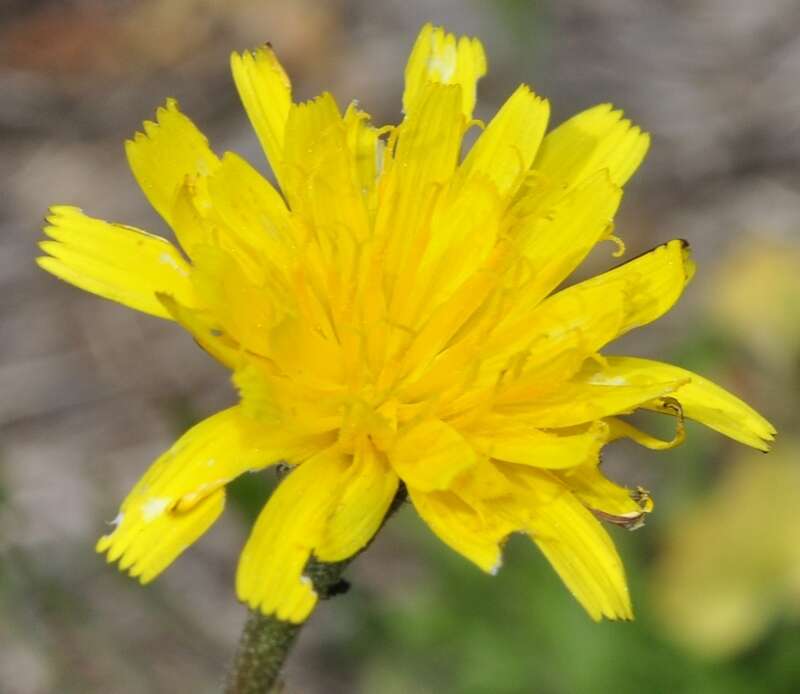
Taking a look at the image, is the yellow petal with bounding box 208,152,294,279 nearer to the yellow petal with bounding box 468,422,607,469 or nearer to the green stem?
the yellow petal with bounding box 468,422,607,469

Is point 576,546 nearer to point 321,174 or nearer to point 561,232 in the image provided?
point 561,232

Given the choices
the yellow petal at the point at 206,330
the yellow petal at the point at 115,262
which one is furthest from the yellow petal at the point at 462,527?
the yellow petal at the point at 115,262

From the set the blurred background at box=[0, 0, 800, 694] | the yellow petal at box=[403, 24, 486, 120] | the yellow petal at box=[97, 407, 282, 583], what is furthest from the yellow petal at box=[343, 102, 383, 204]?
the blurred background at box=[0, 0, 800, 694]

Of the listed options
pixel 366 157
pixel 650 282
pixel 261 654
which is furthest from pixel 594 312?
pixel 261 654

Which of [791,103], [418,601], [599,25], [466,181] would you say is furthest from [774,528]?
[599,25]

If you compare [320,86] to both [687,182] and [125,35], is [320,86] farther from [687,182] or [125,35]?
[687,182]

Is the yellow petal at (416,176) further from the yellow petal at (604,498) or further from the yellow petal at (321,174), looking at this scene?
the yellow petal at (604,498)

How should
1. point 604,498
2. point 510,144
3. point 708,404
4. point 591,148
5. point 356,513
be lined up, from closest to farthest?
point 356,513
point 604,498
point 708,404
point 510,144
point 591,148

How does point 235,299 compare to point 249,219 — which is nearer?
point 235,299
